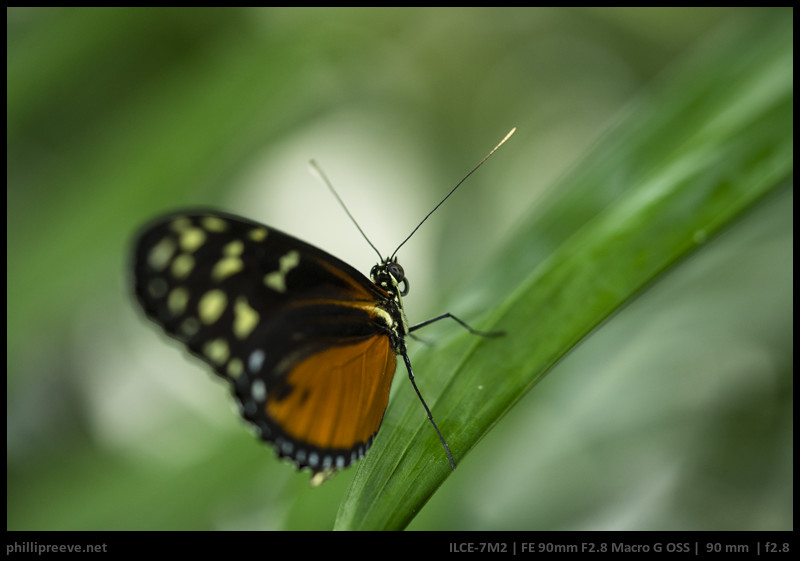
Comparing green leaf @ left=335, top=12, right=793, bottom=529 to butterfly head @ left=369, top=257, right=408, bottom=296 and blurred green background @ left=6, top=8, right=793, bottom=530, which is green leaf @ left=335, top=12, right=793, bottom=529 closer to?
blurred green background @ left=6, top=8, right=793, bottom=530

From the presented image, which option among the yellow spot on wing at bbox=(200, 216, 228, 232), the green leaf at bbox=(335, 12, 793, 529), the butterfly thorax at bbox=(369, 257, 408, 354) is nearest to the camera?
the green leaf at bbox=(335, 12, 793, 529)

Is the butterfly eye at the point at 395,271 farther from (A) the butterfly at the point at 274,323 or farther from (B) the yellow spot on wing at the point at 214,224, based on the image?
(B) the yellow spot on wing at the point at 214,224

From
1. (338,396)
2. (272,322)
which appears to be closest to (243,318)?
(272,322)

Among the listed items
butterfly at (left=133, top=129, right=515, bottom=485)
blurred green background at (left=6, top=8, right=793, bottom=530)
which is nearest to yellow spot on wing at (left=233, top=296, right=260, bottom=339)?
butterfly at (left=133, top=129, right=515, bottom=485)

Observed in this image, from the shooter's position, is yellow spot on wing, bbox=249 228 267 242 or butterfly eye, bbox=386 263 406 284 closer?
yellow spot on wing, bbox=249 228 267 242

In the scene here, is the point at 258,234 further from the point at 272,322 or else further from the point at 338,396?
the point at 338,396

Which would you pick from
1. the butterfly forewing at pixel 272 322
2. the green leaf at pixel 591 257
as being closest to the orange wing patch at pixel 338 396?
the butterfly forewing at pixel 272 322
